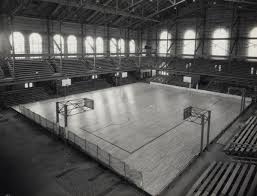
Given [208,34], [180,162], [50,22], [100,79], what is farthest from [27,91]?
[208,34]

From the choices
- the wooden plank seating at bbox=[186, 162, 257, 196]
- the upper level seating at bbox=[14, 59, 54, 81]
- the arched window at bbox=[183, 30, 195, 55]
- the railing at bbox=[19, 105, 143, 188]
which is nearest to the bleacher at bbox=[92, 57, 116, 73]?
the upper level seating at bbox=[14, 59, 54, 81]

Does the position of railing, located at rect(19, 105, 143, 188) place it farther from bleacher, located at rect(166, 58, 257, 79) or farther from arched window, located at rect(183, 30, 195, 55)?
arched window, located at rect(183, 30, 195, 55)

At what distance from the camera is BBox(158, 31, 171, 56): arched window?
4291 centimetres

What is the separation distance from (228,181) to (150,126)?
10.3 metres

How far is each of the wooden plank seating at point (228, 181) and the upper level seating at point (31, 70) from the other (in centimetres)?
2430

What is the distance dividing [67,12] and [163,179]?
89.1ft

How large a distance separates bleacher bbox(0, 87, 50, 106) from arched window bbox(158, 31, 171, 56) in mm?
25287

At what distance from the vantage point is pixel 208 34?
122 feet

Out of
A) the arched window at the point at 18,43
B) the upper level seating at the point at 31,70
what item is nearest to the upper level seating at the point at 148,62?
the upper level seating at the point at 31,70

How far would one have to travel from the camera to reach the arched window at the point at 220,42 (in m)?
35.4

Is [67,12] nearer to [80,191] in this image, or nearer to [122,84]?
[122,84]

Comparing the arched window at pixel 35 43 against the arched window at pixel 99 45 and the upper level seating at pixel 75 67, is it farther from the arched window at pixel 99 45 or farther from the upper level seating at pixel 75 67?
the arched window at pixel 99 45

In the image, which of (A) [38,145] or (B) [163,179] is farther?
(A) [38,145]

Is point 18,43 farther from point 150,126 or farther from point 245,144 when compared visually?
point 245,144
